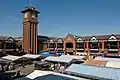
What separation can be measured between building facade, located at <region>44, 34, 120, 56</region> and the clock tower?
5556 mm

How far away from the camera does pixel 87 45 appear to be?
119 feet

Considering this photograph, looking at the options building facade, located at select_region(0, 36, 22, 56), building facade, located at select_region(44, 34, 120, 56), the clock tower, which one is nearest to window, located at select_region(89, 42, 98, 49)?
building facade, located at select_region(44, 34, 120, 56)

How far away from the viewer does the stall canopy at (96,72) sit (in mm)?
10134

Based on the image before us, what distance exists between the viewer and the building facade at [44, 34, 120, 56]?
3322 cm

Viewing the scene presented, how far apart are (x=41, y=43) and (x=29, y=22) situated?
29.0ft

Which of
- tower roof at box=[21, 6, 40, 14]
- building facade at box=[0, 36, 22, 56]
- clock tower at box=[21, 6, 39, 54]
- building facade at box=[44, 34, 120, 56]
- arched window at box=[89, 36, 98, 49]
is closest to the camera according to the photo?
building facade at box=[44, 34, 120, 56]

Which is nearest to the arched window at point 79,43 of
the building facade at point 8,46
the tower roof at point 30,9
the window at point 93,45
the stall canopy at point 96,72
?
the window at point 93,45

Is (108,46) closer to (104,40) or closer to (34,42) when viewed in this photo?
(104,40)

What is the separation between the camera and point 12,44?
1395 inches

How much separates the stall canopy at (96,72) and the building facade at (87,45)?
880 inches

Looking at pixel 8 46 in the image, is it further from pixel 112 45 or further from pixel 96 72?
pixel 96 72

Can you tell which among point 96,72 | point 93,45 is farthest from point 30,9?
point 96,72

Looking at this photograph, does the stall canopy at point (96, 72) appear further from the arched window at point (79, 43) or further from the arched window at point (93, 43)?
the arched window at point (79, 43)

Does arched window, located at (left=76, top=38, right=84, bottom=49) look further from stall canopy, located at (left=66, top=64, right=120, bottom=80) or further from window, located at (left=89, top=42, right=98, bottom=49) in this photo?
stall canopy, located at (left=66, top=64, right=120, bottom=80)
